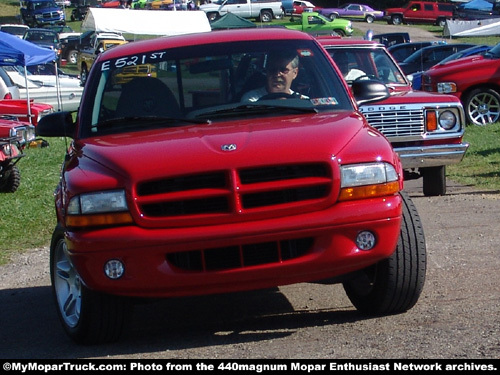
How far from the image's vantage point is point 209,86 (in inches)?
230

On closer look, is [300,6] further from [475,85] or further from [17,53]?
[475,85]

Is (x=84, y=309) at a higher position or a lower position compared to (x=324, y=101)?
lower

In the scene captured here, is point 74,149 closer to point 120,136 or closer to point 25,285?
point 120,136

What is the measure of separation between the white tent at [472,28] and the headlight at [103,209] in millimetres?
35556

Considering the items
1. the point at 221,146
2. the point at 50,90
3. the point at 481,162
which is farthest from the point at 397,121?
the point at 50,90

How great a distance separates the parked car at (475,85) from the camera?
16891 millimetres

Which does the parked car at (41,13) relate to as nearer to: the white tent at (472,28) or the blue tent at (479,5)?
the blue tent at (479,5)

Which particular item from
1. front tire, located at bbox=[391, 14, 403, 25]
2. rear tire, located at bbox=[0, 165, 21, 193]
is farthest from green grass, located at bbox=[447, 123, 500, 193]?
front tire, located at bbox=[391, 14, 403, 25]

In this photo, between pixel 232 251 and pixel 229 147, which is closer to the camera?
pixel 232 251

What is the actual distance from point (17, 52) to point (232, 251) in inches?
699

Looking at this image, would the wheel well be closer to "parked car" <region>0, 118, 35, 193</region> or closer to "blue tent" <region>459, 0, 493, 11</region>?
"parked car" <region>0, 118, 35, 193</region>

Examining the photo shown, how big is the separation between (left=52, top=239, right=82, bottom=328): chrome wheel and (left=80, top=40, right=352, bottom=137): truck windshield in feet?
2.60

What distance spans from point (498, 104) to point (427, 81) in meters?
1.41

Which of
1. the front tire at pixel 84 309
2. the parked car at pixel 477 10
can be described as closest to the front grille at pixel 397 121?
the front tire at pixel 84 309
